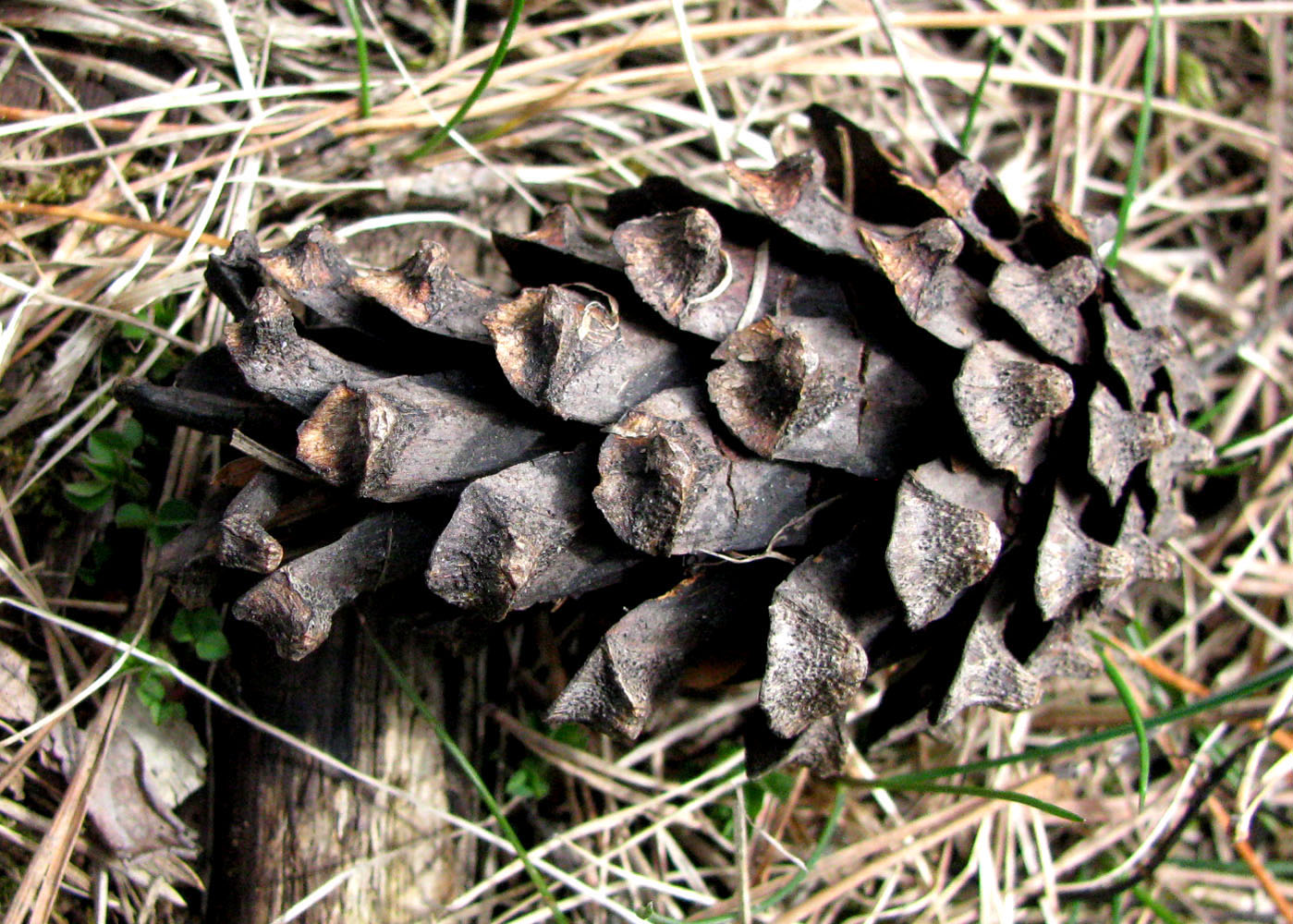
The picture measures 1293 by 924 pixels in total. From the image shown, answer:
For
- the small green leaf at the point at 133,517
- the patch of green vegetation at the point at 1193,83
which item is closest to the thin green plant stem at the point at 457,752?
the small green leaf at the point at 133,517

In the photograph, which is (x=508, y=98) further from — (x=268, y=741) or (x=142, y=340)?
(x=268, y=741)

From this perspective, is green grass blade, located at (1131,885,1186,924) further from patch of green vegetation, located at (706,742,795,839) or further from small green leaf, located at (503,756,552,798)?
small green leaf, located at (503,756,552,798)

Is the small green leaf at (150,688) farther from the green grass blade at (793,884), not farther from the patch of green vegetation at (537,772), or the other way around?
the green grass blade at (793,884)

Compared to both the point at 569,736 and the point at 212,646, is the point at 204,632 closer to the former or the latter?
the point at 212,646

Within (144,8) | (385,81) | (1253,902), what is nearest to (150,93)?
(144,8)

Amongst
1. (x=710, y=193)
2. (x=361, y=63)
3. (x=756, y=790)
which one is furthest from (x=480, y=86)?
(x=756, y=790)
